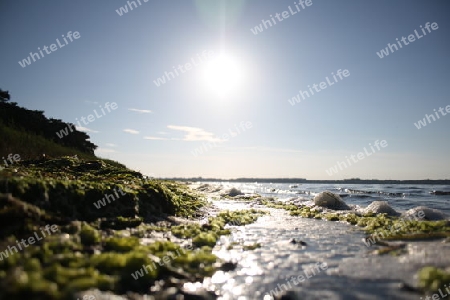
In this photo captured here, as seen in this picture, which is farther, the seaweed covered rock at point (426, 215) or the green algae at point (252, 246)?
the seaweed covered rock at point (426, 215)

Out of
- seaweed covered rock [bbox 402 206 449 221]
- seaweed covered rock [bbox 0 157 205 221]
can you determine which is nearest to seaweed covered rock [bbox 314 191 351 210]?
→ seaweed covered rock [bbox 402 206 449 221]

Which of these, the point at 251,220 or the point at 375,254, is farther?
the point at 251,220

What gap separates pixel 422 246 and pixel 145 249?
24.9 feet

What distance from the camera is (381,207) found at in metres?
17.1

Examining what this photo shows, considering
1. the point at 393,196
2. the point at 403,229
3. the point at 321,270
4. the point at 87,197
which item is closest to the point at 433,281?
the point at 321,270

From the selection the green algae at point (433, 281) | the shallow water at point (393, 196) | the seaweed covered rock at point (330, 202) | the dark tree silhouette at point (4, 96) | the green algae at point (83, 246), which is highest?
the dark tree silhouette at point (4, 96)

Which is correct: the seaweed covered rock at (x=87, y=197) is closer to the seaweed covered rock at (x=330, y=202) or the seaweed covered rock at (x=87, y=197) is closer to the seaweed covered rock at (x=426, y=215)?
the seaweed covered rock at (x=426, y=215)

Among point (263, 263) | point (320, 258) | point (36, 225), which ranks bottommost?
point (320, 258)

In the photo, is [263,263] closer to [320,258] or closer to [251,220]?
[320,258]

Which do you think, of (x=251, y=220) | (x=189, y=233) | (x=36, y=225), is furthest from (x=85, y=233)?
(x=251, y=220)

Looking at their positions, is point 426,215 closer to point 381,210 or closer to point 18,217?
point 381,210

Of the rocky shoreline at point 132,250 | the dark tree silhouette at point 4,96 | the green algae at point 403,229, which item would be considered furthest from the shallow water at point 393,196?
the dark tree silhouette at point 4,96

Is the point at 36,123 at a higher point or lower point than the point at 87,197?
higher

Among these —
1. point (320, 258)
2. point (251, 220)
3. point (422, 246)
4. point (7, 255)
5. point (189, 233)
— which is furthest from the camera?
point (251, 220)
